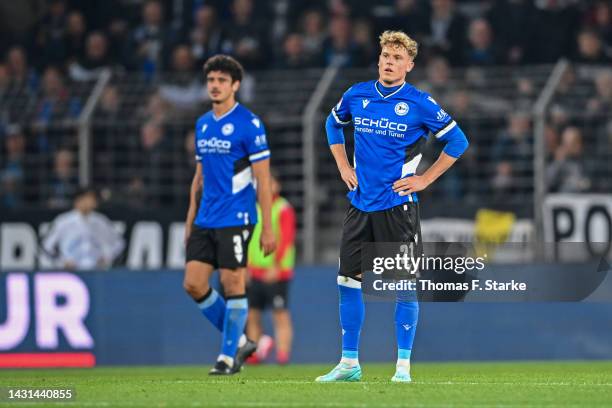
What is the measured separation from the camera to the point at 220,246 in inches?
386

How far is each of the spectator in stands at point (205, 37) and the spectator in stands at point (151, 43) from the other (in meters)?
0.38

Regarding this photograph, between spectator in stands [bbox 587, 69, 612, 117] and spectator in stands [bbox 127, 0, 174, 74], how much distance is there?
5.93 metres

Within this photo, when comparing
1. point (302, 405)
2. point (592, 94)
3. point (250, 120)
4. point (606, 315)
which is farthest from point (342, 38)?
point (302, 405)

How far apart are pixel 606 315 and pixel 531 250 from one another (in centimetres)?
102

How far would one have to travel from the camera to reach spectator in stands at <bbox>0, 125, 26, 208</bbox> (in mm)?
15305

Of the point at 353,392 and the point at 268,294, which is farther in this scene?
the point at 268,294

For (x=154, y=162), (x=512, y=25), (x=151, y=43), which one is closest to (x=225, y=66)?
(x=154, y=162)

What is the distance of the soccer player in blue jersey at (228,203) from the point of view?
32.1ft

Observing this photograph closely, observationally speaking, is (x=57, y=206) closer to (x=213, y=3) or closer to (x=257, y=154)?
(x=213, y=3)

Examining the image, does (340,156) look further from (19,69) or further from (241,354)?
(19,69)

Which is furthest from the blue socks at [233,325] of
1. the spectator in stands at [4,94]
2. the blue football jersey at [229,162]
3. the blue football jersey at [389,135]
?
the spectator in stands at [4,94]

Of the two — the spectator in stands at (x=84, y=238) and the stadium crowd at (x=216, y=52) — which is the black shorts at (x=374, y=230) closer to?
the stadium crowd at (x=216, y=52)

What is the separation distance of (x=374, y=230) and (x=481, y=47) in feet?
A: 27.3

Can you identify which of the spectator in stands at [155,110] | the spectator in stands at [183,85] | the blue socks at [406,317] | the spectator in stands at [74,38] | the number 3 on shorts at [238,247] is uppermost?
the spectator in stands at [74,38]
